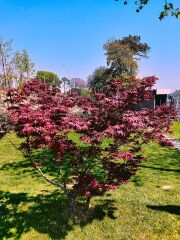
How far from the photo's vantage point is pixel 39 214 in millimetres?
6484

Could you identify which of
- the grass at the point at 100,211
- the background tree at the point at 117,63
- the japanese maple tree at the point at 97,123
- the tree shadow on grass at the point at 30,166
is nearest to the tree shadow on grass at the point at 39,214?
the grass at the point at 100,211

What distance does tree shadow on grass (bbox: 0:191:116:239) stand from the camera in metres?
5.89

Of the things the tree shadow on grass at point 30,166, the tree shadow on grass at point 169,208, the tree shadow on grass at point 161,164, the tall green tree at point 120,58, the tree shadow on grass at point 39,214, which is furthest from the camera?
the tall green tree at point 120,58

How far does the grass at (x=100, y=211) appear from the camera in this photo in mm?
5719

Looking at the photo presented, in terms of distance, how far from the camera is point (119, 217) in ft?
20.5

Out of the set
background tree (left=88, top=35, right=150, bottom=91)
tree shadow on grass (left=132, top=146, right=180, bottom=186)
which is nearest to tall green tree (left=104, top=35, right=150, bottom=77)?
background tree (left=88, top=35, right=150, bottom=91)

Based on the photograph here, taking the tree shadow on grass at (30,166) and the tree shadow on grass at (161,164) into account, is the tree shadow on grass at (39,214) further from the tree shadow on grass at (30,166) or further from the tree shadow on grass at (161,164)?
the tree shadow on grass at (161,164)

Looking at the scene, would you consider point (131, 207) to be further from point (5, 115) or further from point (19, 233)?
point (5, 115)

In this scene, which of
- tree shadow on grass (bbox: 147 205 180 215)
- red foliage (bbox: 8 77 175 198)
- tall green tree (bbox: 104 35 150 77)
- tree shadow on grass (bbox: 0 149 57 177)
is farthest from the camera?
tall green tree (bbox: 104 35 150 77)

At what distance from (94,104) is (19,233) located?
10.5ft

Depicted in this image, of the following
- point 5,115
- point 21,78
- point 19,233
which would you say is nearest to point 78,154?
point 19,233

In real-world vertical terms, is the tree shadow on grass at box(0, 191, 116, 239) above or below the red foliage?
below

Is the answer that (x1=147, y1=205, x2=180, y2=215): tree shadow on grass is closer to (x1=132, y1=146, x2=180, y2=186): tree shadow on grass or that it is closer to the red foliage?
the red foliage

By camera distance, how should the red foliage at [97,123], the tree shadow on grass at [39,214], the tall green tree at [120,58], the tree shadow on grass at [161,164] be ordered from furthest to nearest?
the tall green tree at [120,58], the tree shadow on grass at [161,164], the tree shadow on grass at [39,214], the red foliage at [97,123]
